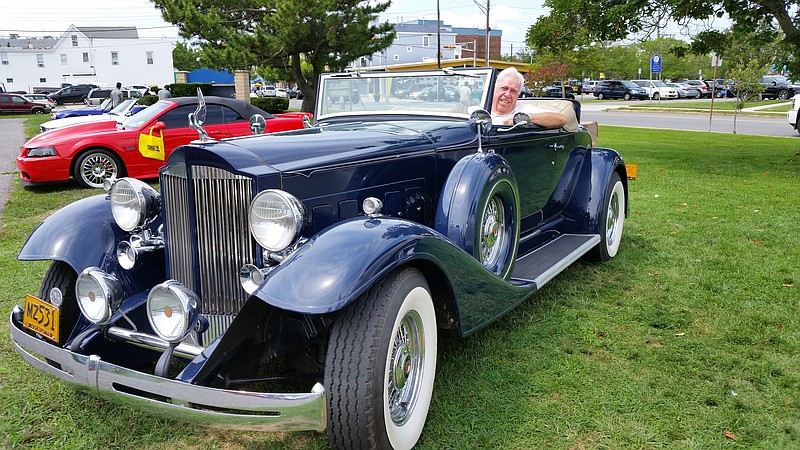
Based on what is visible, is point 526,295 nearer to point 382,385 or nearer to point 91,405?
point 382,385

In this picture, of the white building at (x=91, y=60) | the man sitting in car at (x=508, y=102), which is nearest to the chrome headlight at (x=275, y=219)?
the man sitting in car at (x=508, y=102)

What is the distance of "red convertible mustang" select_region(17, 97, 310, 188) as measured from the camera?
896cm

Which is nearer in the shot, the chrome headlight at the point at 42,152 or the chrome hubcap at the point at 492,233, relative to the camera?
the chrome hubcap at the point at 492,233

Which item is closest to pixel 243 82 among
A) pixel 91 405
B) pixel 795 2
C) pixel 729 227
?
pixel 795 2

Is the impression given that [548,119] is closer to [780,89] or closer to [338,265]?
[338,265]

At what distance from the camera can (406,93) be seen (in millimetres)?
4336

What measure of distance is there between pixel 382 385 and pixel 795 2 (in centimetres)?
1101

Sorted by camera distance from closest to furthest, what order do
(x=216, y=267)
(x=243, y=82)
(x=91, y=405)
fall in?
(x=216, y=267) < (x=91, y=405) < (x=243, y=82)

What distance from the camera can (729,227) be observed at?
6.35 metres

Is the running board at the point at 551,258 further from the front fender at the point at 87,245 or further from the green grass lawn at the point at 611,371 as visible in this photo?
the front fender at the point at 87,245

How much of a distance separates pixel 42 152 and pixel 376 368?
8555mm

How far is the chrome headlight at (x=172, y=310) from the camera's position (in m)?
2.42

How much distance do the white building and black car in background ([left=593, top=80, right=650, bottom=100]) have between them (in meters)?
43.4

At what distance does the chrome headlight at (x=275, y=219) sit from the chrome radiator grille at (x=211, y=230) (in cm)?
12
